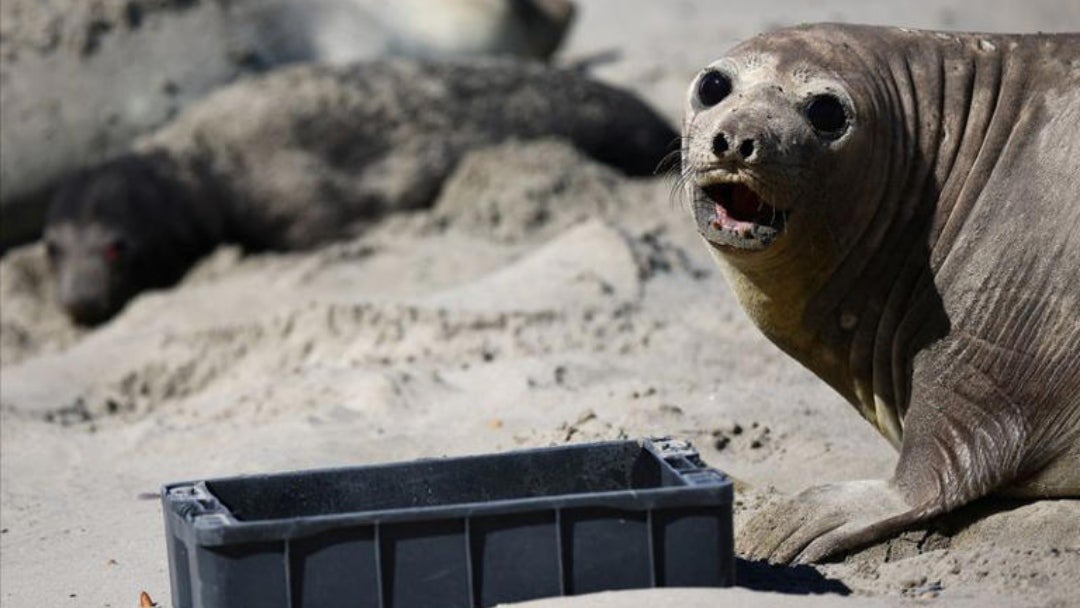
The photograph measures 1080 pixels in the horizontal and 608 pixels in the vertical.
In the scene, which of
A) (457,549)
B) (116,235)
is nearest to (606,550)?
(457,549)

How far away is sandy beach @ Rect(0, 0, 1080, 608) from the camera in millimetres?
4348

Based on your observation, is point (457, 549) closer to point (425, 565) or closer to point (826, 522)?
point (425, 565)

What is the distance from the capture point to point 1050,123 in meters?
4.48

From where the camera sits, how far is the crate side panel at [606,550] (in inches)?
150

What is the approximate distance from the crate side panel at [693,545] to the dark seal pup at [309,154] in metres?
5.90

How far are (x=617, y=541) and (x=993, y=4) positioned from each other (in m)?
11.5

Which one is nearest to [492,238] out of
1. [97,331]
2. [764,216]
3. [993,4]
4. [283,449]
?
[97,331]

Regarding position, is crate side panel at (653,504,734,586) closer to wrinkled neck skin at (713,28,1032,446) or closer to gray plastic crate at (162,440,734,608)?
gray plastic crate at (162,440,734,608)

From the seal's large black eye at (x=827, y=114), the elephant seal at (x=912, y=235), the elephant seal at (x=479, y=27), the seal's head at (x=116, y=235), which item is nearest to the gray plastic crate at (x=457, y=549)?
the elephant seal at (x=912, y=235)

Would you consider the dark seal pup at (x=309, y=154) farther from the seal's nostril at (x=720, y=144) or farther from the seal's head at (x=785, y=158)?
the seal's nostril at (x=720, y=144)

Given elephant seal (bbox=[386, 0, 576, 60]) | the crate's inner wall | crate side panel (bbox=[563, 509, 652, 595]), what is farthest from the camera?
elephant seal (bbox=[386, 0, 576, 60])

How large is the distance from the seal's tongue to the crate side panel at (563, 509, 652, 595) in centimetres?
94

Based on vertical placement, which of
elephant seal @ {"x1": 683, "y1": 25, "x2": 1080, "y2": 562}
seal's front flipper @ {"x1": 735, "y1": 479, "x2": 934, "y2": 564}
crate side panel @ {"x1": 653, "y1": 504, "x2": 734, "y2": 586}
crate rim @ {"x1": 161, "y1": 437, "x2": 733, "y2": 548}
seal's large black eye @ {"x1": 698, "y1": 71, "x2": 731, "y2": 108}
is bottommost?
seal's front flipper @ {"x1": 735, "y1": 479, "x2": 934, "y2": 564}

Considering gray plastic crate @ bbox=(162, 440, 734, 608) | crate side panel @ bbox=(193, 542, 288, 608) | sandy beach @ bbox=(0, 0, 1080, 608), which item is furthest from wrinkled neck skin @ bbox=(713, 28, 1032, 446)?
crate side panel @ bbox=(193, 542, 288, 608)
